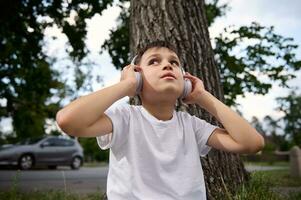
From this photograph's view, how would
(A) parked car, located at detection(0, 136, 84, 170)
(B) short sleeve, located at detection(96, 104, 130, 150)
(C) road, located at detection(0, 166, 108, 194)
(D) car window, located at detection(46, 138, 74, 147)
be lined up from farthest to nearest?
1. (D) car window, located at detection(46, 138, 74, 147)
2. (A) parked car, located at detection(0, 136, 84, 170)
3. (C) road, located at detection(0, 166, 108, 194)
4. (B) short sleeve, located at detection(96, 104, 130, 150)

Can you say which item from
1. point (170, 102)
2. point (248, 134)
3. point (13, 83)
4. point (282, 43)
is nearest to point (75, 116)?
point (170, 102)

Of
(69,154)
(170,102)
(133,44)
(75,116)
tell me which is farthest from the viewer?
(69,154)

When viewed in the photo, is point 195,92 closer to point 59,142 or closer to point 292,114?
point 59,142

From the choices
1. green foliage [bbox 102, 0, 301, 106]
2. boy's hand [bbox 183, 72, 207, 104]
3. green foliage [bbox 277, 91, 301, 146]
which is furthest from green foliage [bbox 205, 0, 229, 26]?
green foliage [bbox 277, 91, 301, 146]

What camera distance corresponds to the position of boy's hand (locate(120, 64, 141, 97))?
7.48 ft

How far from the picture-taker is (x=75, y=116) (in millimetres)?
2113

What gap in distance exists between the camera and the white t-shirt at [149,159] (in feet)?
7.23

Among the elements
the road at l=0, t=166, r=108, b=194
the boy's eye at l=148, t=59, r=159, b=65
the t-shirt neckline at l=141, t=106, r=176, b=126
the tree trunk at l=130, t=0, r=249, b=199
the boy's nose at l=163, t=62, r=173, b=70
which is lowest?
the road at l=0, t=166, r=108, b=194

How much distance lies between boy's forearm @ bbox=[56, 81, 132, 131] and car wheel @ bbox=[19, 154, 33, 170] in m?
18.7

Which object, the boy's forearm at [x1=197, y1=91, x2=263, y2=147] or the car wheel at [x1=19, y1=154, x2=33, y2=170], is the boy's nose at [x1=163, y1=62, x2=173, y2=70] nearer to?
the boy's forearm at [x1=197, y1=91, x2=263, y2=147]

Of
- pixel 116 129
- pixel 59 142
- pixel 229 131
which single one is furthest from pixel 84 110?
pixel 59 142

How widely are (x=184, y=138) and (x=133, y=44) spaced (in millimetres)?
2668

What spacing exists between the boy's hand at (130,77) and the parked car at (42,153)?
1837 cm

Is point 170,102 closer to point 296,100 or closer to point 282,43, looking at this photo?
point 282,43
